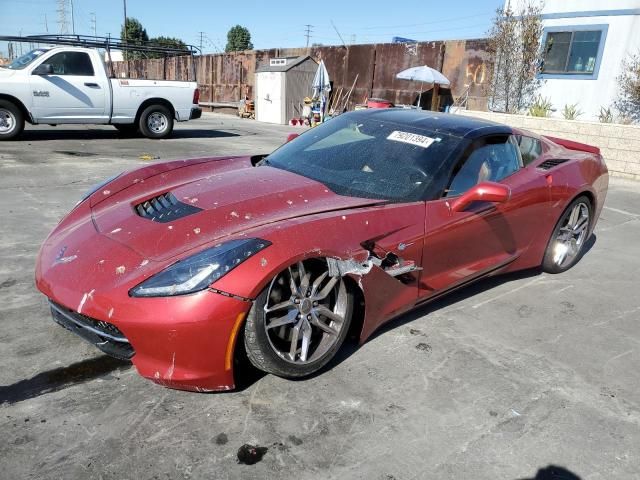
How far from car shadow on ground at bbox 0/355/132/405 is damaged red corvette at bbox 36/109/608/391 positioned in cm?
27

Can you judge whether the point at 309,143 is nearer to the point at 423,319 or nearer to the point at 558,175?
the point at 423,319

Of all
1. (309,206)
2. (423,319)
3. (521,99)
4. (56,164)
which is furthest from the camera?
(521,99)

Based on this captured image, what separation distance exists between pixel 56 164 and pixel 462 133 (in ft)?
22.0

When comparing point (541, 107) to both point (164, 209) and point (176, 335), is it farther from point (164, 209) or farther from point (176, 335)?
point (176, 335)

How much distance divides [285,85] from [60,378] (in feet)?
55.7

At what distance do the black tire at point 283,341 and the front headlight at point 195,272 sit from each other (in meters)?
0.19

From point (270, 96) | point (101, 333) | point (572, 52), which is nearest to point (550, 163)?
point (101, 333)

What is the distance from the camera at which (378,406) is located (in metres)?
2.48

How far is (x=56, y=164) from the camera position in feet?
26.1

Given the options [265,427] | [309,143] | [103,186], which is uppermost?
[309,143]

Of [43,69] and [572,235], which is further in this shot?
[43,69]

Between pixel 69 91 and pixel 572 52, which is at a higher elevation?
pixel 572 52

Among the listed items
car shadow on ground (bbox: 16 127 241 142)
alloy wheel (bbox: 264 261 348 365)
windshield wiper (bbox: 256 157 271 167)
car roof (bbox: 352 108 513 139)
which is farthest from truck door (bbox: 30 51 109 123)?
alloy wheel (bbox: 264 261 348 365)

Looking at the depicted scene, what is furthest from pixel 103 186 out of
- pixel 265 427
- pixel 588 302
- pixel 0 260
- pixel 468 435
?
pixel 588 302
